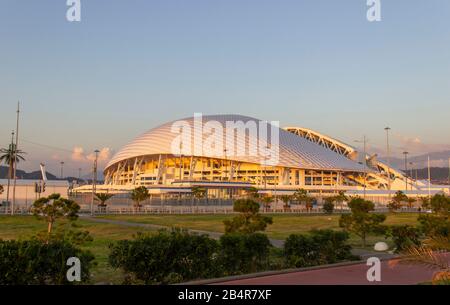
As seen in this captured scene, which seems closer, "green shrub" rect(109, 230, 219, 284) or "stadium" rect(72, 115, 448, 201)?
"green shrub" rect(109, 230, 219, 284)

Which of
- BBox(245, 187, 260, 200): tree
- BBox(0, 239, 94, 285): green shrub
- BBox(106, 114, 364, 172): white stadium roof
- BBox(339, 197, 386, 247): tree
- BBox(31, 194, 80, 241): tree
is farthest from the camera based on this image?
BBox(106, 114, 364, 172): white stadium roof

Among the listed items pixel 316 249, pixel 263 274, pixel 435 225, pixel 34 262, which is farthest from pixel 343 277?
pixel 435 225

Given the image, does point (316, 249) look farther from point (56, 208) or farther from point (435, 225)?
point (56, 208)

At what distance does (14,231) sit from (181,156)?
84217 millimetres

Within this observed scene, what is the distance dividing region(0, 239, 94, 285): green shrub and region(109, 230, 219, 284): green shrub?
4.04ft

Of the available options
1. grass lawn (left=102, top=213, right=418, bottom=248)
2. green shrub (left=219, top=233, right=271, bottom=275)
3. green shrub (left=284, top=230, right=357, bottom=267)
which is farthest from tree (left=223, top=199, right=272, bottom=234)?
grass lawn (left=102, top=213, right=418, bottom=248)

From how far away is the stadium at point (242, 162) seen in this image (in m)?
114

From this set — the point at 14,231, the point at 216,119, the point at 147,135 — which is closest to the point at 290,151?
the point at 216,119

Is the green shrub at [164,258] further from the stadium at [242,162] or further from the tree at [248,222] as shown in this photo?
the stadium at [242,162]

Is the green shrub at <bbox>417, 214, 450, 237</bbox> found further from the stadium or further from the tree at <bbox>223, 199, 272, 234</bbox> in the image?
the stadium

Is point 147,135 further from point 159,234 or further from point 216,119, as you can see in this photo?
point 159,234

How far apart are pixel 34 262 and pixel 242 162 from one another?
352ft

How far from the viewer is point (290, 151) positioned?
119938mm

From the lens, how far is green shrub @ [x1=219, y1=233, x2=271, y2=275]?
557 inches
